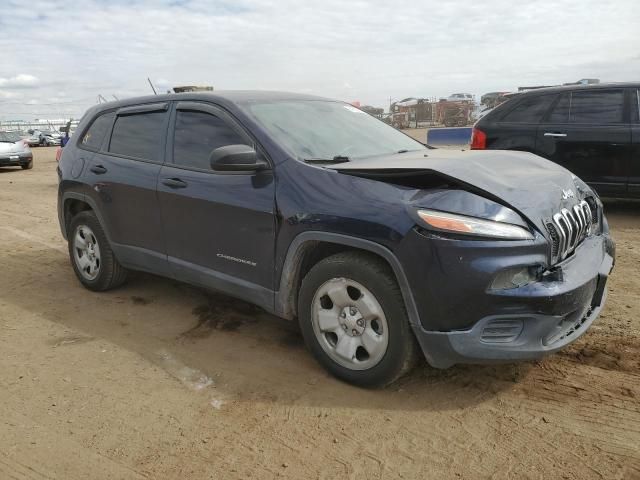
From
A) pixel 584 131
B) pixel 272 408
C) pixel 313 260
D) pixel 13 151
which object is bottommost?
pixel 272 408

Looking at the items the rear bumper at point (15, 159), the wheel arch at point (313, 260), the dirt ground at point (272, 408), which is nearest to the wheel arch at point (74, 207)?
the dirt ground at point (272, 408)

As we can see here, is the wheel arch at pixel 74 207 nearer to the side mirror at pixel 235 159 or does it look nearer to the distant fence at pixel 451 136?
the side mirror at pixel 235 159

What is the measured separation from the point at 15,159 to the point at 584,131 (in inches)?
651

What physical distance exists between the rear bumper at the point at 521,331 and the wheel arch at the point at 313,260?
0.20 meters

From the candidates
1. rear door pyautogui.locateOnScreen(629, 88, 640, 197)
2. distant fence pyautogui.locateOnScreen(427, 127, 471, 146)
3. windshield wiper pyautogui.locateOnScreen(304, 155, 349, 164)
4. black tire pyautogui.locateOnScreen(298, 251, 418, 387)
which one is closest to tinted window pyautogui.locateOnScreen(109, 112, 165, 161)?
windshield wiper pyautogui.locateOnScreen(304, 155, 349, 164)

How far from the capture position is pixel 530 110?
7.08 metres

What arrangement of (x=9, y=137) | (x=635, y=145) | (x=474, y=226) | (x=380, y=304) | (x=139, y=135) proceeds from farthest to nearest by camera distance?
(x=9, y=137)
(x=635, y=145)
(x=139, y=135)
(x=380, y=304)
(x=474, y=226)

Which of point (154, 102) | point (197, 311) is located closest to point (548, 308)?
point (197, 311)

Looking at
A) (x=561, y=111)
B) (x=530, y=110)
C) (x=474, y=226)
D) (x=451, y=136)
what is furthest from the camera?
(x=451, y=136)

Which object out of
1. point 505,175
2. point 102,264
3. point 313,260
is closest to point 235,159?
point 313,260

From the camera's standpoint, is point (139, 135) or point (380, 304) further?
point (139, 135)

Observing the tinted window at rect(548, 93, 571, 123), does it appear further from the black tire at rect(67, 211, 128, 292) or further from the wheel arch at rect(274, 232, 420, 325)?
the black tire at rect(67, 211, 128, 292)

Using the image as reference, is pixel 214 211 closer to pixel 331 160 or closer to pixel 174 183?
pixel 174 183

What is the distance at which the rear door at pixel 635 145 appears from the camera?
642 cm
